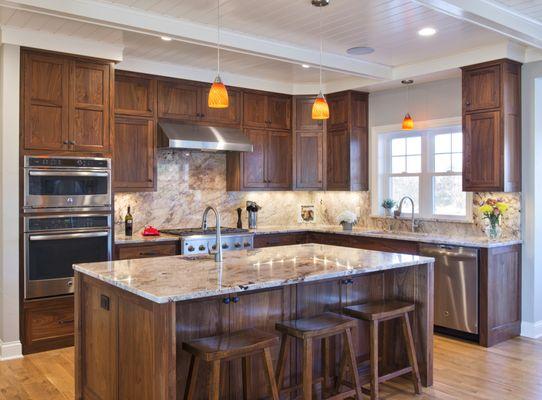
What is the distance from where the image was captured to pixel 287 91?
657 cm

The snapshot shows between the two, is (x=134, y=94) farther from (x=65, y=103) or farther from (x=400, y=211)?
(x=400, y=211)

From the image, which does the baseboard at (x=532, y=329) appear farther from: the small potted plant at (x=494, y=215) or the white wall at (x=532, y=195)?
the small potted plant at (x=494, y=215)

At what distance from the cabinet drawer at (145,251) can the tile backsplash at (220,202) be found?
2.23 feet

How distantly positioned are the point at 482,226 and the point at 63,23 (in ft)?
14.6

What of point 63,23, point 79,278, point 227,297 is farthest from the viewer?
point 63,23

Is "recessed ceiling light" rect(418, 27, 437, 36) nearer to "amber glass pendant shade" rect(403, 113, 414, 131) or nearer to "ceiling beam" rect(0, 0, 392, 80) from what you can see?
"ceiling beam" rect(0, 0, 392, 80)

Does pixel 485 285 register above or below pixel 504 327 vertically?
above

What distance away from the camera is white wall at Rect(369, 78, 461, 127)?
5641mm

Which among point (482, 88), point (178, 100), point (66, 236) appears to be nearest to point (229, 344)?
point (66, 236)

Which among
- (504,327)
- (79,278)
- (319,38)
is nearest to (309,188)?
(319,38)

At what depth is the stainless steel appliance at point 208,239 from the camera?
528cm

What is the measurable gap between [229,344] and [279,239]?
3.58 m

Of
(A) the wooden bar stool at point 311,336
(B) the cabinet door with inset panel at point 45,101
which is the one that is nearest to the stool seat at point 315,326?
(A) the wooden bar stool at point 311,336

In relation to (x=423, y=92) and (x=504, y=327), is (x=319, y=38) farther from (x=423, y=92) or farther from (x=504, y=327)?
(x=504, y=327)
